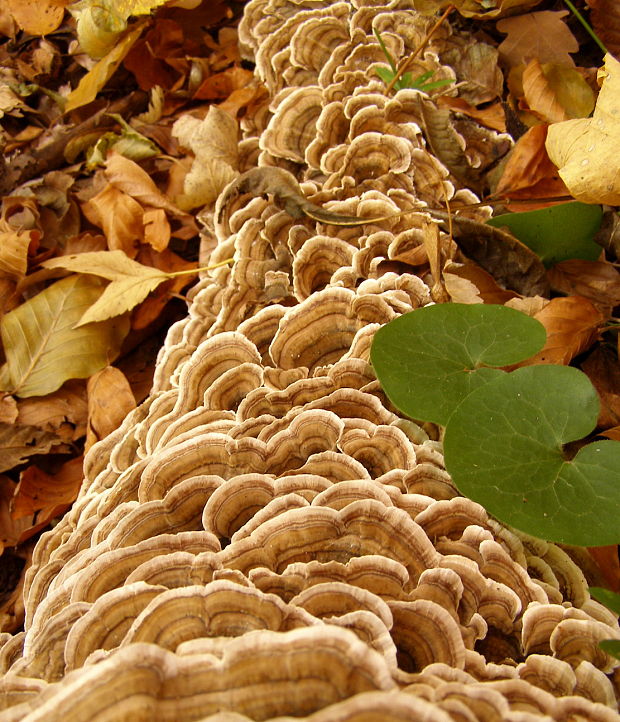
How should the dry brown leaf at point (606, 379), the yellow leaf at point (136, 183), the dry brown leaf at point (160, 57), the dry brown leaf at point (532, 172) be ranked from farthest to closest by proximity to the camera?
the dry brown leaf at point (160, 57), the yellow leaf at point (136, 183), the dry brown leaf at point (532, 172), the dry brown leaf at point (606, 379)

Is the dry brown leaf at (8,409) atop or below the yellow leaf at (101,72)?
below

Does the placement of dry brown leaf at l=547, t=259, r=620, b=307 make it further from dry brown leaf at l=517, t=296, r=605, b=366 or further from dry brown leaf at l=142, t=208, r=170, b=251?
dry brown leaf at l=142, t=208, r=170, b=251

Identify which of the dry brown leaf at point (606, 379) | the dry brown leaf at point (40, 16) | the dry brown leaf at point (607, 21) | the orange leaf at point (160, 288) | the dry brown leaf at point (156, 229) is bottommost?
the dry brown leaf at point (606, 379)

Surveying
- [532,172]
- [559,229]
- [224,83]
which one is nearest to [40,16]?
[224,83]

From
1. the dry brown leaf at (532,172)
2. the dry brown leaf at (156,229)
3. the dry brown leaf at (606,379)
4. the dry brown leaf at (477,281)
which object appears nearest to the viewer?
the dry brown leaf at (606,379)

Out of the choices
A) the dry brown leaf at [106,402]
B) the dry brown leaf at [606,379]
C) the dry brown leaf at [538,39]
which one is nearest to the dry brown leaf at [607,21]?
the dry brown leaf at [538,39]

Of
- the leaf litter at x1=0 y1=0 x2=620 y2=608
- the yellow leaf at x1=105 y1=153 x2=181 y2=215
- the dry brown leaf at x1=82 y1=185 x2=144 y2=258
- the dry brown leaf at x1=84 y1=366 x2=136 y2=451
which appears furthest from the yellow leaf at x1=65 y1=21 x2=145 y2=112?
the dry brown leaf at x1=84 y1=366 x2=136 y2=451

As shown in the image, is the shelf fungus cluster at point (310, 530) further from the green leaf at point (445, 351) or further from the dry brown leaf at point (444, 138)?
the green leaf at point (445, 351)
